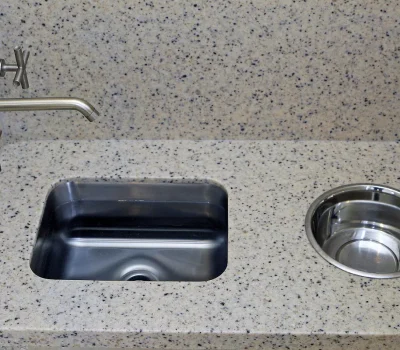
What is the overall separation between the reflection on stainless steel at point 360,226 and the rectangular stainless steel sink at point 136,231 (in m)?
0.24

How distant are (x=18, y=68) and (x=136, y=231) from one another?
50 centimetres

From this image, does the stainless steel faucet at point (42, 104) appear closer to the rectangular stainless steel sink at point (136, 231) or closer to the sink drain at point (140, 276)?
the rectangular stainless steel sink at point (136, 231)

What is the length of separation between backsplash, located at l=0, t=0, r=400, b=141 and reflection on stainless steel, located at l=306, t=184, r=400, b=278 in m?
0.19

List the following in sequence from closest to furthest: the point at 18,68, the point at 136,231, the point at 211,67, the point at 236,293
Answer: the point at 236,293 < the point at 18,68 < the point at 211,67 < the point at 136,231

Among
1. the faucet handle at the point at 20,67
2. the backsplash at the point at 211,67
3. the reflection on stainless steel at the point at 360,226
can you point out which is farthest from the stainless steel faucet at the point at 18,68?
the reflection on stainless steel at the point at 360,226

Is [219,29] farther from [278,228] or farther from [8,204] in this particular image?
[8,204]

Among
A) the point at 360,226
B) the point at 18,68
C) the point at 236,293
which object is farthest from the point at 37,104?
the point at 360,226

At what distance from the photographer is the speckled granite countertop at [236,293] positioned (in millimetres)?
1145

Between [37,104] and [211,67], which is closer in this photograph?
[37,104]

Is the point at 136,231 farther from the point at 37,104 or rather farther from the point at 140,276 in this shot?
the point at 37,104

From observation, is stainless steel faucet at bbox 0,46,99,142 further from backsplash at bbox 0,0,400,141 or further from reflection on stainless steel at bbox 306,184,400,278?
reflection on stainless steel at bbox 306,184,400,278

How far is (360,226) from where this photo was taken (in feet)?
5.00

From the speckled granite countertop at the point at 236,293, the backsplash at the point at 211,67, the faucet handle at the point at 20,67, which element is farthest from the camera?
the backsplash at the point at 211,67

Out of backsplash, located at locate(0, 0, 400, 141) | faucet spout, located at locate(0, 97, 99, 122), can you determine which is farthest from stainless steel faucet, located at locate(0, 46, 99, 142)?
backsplash, located at locate(0, 0, 400, 141)
